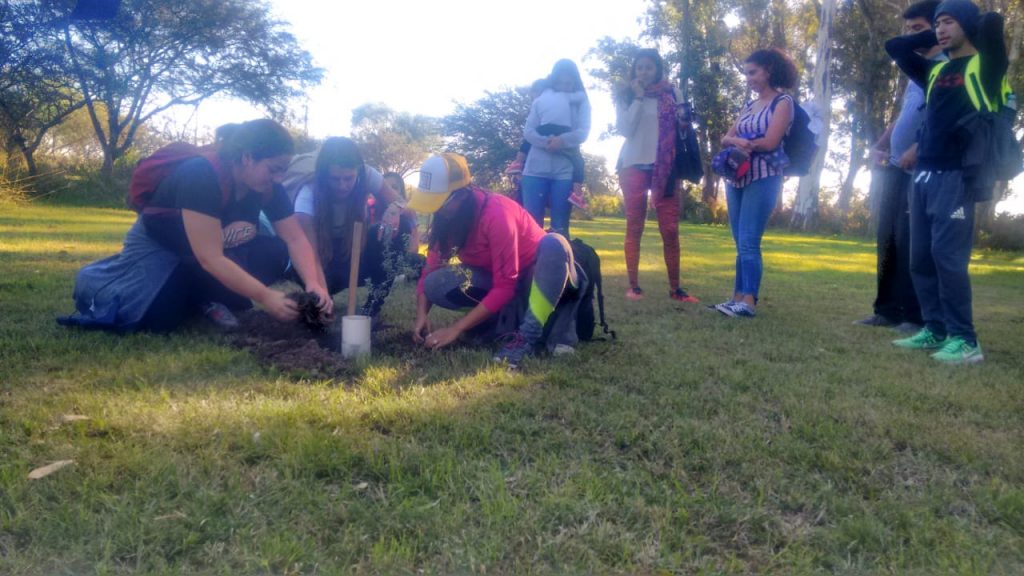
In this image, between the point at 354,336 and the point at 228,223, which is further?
the point at 228,223

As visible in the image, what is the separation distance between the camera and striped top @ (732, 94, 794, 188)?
537 cm

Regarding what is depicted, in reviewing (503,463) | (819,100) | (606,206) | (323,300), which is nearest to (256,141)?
(323,300)

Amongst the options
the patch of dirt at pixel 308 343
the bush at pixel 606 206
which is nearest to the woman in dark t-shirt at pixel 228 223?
the patch of dirt at pixel 308 343

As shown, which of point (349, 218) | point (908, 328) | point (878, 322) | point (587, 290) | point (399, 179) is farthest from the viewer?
point (399, 179)

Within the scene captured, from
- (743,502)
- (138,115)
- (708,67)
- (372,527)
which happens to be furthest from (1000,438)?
(708,67)

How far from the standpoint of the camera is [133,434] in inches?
99.0

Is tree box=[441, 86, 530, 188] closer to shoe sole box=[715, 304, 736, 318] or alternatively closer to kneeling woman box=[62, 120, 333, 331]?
shoe sole box=[715, 304, 736, 318]

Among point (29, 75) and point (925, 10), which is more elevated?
point (29, 75)

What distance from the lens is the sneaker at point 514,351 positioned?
3599 millimetres

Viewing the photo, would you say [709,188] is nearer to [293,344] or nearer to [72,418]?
[293,344]

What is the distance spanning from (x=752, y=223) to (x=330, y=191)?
2.98m

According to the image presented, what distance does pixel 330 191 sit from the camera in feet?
14.3

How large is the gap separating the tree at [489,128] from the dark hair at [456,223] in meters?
32.1

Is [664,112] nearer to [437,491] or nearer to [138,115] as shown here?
[437,491]
